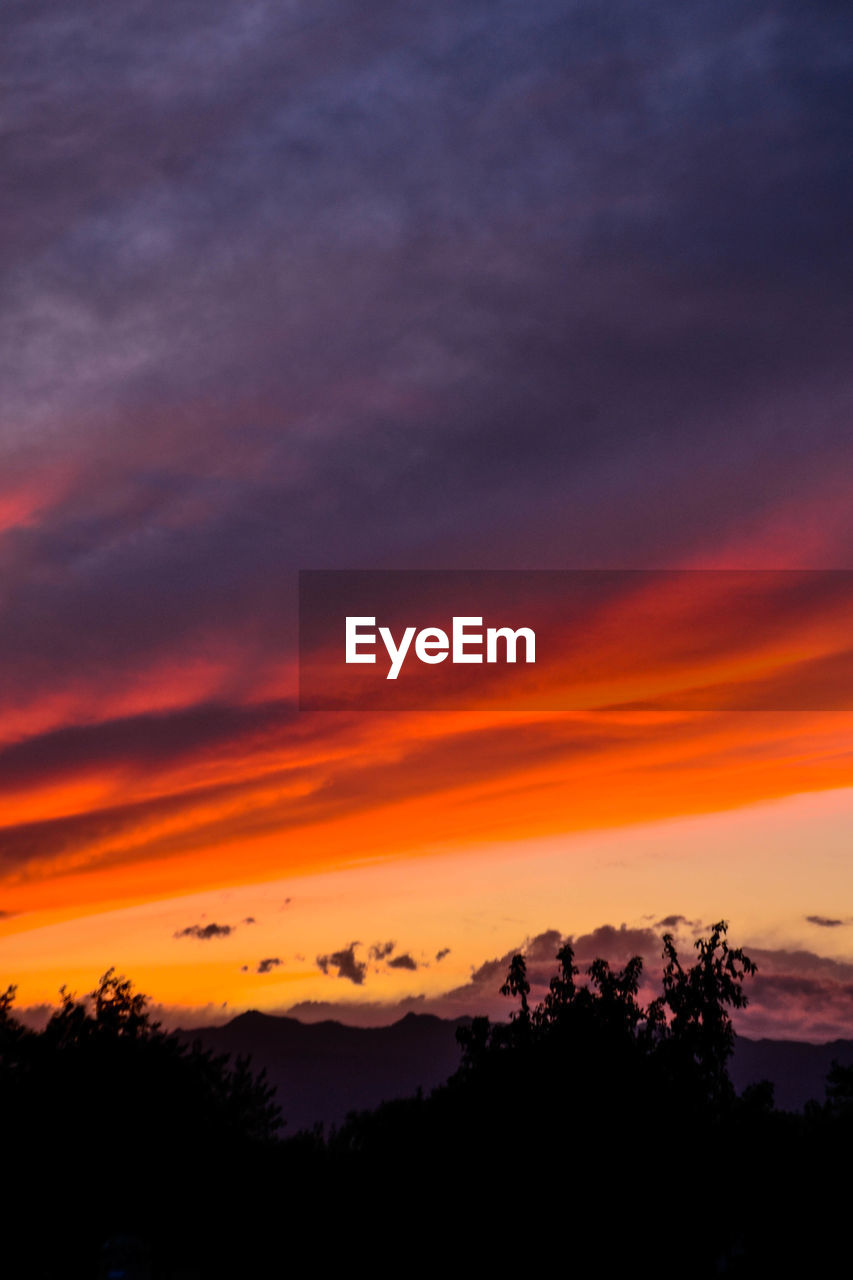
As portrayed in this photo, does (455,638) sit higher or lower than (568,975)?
higher

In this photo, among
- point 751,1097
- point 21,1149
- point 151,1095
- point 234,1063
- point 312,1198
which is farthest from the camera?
point 234,1063

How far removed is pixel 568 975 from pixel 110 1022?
69.4 ft

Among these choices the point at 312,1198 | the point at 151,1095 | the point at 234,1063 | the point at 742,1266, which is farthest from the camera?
the point at 234,1063

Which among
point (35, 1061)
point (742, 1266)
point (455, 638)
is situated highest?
point (455, 638)

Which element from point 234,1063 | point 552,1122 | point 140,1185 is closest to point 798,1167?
point 552,1122

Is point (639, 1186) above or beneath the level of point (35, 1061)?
beneath

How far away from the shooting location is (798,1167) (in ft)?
86.9

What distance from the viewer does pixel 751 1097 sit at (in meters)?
31.7

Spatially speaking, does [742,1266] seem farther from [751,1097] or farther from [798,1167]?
[751,1097]

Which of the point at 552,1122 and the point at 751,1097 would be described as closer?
the point at 552,1122

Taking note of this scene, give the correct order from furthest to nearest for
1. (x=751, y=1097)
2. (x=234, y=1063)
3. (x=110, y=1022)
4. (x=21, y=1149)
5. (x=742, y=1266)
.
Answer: (x=234, y=1063) < (x=110, y=1022) < (x=21, y=1149) < (x=751, y=1097) < (x=742, y=1266)

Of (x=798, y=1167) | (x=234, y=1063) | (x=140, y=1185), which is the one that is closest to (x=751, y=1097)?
(x=798, y=1167)

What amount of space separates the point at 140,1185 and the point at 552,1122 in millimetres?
18636

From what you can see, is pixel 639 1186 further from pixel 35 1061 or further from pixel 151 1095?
pixel 35 1061
